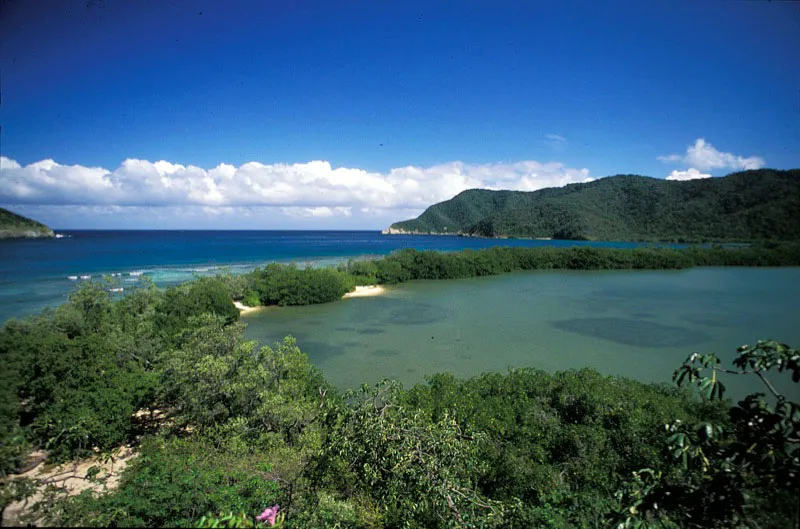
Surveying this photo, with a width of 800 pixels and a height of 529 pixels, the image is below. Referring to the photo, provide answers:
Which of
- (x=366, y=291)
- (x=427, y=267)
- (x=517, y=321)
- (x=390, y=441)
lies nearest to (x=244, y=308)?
(x=366, y=291)

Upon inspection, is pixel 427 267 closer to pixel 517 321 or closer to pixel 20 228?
pixel 517 321

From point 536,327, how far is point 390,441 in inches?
807

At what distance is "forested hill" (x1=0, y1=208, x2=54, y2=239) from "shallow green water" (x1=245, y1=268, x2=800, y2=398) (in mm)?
71562

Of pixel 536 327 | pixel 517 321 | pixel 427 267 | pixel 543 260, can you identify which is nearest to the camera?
pixel 536 327

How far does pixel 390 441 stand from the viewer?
244 inches

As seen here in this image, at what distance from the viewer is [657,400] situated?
31.1 ft

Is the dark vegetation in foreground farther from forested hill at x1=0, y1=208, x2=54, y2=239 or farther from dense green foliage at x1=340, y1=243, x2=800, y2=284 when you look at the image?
forested hill at x1=0, y1=208, x2=54, y2=239

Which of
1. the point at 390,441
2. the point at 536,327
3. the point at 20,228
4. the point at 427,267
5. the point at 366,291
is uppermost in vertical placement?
the point at 20,228

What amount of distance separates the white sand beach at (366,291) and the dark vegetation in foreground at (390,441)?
21923mm

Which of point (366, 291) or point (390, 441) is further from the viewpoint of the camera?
point (366, 291)

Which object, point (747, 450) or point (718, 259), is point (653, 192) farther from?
point (718, 259)

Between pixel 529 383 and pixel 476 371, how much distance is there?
630 cm

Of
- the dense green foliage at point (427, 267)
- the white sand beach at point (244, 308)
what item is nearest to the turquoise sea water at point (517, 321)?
the white sand beach at point (244, 308)

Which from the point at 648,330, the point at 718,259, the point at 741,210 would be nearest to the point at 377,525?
the point at 741,210
